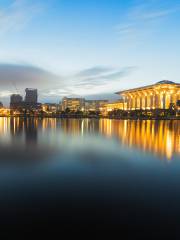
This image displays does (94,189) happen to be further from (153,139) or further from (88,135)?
(88,135)

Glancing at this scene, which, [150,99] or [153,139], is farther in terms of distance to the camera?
[150,99]

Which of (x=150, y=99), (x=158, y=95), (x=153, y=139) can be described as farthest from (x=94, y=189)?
(x=150, y=99)

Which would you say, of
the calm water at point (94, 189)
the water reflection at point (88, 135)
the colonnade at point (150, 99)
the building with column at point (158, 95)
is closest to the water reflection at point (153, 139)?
the water reflection at point (88, 135)

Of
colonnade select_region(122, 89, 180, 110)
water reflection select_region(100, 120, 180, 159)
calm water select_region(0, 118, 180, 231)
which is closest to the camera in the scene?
calm water select_region(0, 118, 180, 231)

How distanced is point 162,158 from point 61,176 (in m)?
6.33

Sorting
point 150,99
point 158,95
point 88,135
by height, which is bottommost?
point 88,135

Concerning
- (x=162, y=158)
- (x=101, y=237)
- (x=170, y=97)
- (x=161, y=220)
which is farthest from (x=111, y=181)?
(x=170, y=97)

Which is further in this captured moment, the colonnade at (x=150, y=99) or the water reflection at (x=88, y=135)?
the colonnade at (x=150, y=99)

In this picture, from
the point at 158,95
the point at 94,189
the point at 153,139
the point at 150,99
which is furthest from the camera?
the point at 150,99

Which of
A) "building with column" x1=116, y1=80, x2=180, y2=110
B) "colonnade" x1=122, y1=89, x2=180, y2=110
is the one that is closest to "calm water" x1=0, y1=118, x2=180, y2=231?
"building with column" x1=116, y1=80, x2=180, y2=110

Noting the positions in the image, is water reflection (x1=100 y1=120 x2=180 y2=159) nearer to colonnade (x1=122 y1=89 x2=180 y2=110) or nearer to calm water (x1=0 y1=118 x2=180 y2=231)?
calm water (x1=0 y1=118 x2=180 y2=231)

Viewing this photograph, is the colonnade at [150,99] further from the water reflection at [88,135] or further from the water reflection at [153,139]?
the water reflection at [153,139]

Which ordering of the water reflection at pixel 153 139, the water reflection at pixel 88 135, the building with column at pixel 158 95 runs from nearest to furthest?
the water reflection at pixel 153 139
the water reflection at pixel 88 135
the building with column at pixel 158 95

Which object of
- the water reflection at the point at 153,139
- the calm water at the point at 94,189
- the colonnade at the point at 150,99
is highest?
the colonnade at the point at 150,99
